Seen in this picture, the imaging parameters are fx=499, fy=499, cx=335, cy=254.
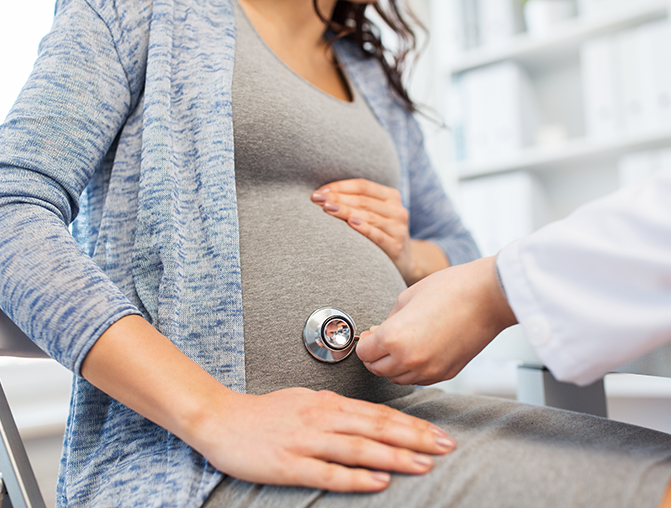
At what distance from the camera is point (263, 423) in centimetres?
41

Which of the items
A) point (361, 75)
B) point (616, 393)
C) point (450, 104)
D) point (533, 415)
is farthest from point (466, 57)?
point (533, 415)

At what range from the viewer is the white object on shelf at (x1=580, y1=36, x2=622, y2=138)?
1.65m

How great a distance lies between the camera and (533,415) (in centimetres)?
49

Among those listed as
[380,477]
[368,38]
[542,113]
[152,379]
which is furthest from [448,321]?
[542,113]

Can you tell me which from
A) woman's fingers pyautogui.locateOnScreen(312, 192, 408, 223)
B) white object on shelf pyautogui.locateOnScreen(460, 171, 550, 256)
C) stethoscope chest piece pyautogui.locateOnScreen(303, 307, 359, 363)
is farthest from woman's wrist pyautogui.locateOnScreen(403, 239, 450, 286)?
white object on shelf pyautogui.locateOnScreen(460, 171, 550, 256)

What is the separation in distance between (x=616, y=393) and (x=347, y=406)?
141cm

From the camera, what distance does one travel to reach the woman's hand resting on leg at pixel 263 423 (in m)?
0.39

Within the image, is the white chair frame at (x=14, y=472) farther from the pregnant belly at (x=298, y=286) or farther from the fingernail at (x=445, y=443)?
the fingernail at (x=445, y=443)

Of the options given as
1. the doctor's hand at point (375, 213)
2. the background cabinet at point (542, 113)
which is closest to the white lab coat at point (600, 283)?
the doctor's hand at point (375, 213)

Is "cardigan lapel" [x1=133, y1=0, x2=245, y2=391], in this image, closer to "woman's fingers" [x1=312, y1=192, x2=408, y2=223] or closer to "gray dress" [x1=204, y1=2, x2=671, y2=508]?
"gray dress" [x1=204, y1=2, x2=671, y2=508]

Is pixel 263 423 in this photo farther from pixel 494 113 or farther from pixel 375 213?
pixel 494 113

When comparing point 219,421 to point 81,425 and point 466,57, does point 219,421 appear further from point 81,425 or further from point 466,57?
point 466,57

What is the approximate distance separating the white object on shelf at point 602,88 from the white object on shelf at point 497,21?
0.31 m

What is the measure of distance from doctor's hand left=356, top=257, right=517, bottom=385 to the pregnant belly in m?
0.12
